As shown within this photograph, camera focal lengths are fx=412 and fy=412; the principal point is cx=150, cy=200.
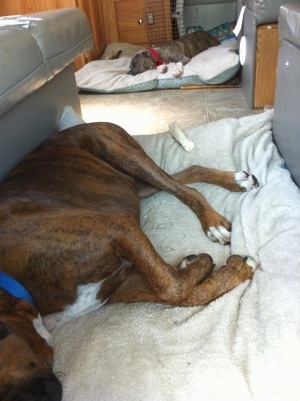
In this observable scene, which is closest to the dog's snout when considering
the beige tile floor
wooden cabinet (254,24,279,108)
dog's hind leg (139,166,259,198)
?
dog's hind leg (139,166,259,198)

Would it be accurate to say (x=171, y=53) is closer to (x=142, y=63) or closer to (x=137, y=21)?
(x=142, y=63)

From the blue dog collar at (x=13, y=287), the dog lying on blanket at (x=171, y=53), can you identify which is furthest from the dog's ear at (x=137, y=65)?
the blue dog collar at (x=13, y=287)

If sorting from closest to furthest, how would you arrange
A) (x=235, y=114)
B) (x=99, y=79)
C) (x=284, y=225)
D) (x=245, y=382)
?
1. (x=245, y=382)
2. (x=284, y=225)
3. (x=235, y=114)
4. (x=99, y=79)

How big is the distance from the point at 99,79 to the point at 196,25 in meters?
2.44

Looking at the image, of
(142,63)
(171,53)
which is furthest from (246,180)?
(171,53)

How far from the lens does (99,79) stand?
428 centimetres

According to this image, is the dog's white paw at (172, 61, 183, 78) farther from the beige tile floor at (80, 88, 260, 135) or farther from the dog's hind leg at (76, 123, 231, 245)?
the dog's hind leg at (76, 123, 231, 245)

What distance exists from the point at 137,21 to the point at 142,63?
64.4 inches

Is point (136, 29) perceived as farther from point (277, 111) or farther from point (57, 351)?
point (57, 351)

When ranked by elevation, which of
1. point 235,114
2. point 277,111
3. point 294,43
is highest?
point 294,43

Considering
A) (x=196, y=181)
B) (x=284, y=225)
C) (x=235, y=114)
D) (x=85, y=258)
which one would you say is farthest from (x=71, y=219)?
(x=235, y=114)

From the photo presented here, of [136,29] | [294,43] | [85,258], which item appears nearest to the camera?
[85,258]

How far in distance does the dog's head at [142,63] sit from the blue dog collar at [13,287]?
3.78m

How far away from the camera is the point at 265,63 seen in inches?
116
